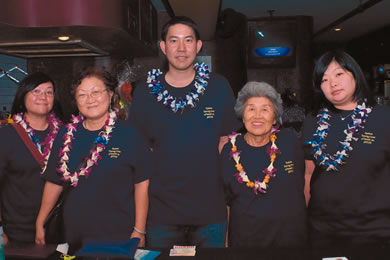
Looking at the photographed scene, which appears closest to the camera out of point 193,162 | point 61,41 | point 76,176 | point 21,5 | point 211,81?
point 76,176

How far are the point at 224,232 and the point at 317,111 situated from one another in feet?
→ 2.81

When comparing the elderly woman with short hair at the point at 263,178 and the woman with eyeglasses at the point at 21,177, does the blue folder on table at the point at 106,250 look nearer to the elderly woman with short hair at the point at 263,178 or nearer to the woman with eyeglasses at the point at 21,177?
the elderly woman with short hair at the point at 263,178

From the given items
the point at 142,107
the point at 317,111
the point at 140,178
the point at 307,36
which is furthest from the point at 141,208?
the point at 307,36

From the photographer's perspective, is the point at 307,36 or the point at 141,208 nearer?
the point at 141,208

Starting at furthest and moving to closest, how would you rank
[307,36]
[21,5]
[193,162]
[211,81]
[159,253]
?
[307,36] → [21,5] → [211,81] → [193,162] → [159,253]

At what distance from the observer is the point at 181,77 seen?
83.3 inches

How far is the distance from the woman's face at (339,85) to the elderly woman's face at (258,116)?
308mm

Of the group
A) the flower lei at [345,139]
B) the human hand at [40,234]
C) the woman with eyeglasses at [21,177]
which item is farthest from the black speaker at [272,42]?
the human hand at [40,234]

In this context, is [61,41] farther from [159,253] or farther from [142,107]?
[159,253]

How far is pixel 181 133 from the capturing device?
2010 millimetres

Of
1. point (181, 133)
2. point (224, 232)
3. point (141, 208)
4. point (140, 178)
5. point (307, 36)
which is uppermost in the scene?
point (307, 36)

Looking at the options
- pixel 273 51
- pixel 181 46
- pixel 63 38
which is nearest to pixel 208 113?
pixel 181 46

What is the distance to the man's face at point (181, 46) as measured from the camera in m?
2.05

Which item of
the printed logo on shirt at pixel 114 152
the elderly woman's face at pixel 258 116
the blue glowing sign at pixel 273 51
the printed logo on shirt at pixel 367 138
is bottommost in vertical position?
the printed logo on shirt at pixel 114 152
